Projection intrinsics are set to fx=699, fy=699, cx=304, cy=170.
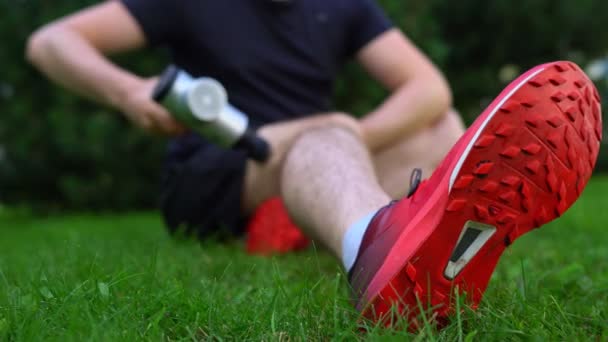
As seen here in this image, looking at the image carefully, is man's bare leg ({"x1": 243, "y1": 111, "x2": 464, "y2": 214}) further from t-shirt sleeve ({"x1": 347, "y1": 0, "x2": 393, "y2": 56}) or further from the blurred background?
the blurred background

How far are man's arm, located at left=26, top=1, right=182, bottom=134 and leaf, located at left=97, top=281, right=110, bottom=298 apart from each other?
693 mm

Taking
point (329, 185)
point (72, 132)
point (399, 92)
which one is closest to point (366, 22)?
point (399, 92)

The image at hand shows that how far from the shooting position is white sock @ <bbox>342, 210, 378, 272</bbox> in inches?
42.5

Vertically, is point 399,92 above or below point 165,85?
below

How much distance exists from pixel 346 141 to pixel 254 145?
26 centimetres

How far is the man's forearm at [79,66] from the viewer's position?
1799mm

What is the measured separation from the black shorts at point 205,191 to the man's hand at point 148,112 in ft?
0.76

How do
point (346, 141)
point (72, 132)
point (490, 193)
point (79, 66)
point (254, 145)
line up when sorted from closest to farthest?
point (490, 193) → point (346, 141) → point (254, 145) → point (79, 66) → point (72, 132)

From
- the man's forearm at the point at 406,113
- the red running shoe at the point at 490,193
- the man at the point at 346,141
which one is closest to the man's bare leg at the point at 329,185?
the man at the point at 346,141

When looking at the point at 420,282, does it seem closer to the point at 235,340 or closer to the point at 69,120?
the point at 235,340

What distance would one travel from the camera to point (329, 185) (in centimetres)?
127

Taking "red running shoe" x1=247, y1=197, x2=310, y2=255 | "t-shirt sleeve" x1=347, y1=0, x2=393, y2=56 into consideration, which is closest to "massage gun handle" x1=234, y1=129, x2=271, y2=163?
"red running shoe" x1=247, y1=197, x2=310, y2=255

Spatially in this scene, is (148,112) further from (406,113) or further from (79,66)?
(406,113)

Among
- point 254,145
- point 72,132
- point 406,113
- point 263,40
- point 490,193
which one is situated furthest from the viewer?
point 72,132
